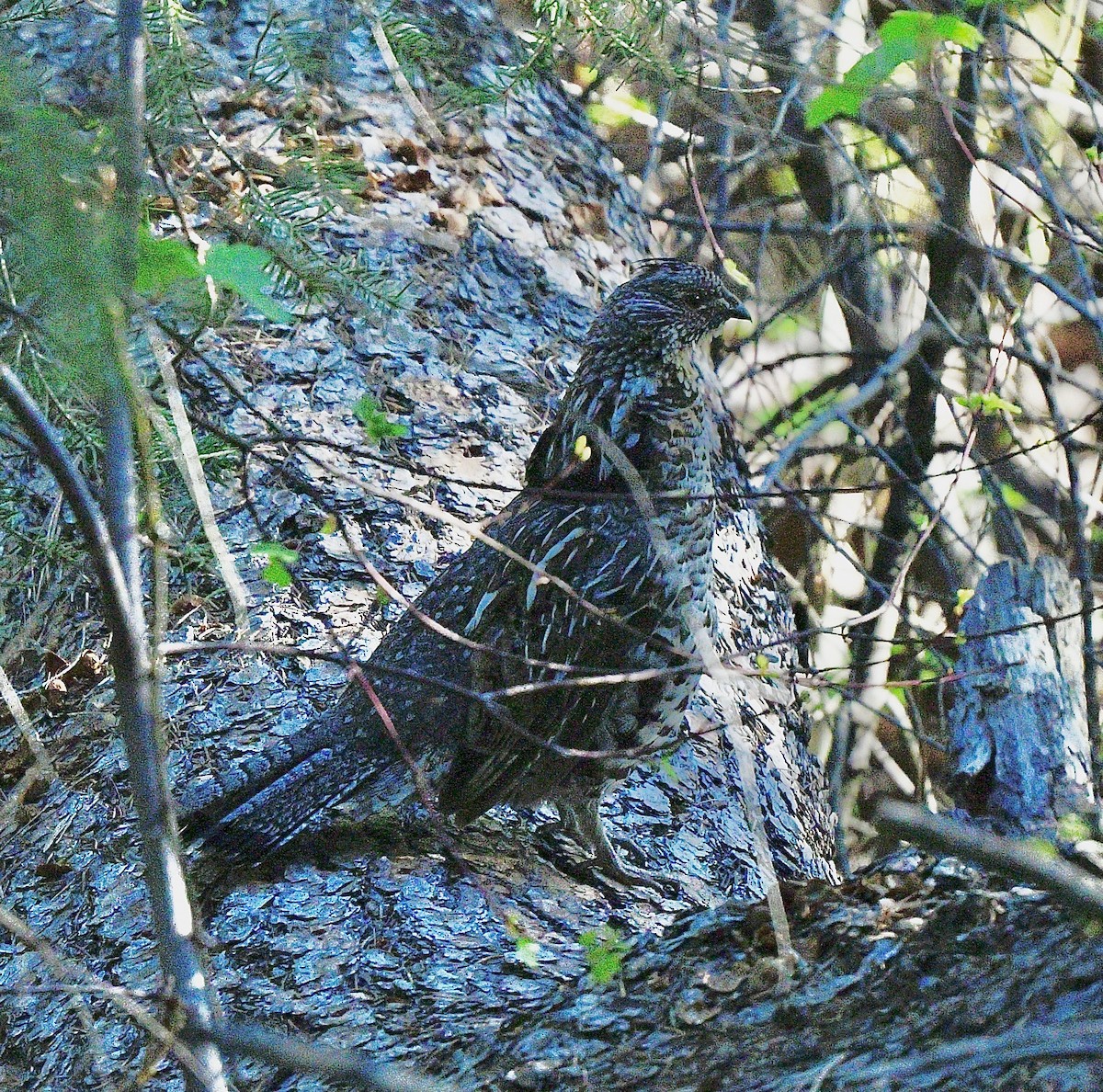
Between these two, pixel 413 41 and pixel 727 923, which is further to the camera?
pixel 413 41

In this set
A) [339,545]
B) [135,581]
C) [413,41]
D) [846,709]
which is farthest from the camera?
[846,709]

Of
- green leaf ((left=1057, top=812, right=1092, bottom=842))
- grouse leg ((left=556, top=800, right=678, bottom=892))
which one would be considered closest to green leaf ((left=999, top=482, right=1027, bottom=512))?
grouse leg ((left=556, top=800, right=678, bottom=892))

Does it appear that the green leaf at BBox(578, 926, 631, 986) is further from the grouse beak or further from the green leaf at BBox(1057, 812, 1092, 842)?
the grouse beak

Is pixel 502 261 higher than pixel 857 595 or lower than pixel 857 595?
higher

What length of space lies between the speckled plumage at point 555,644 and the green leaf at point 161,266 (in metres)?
1.51

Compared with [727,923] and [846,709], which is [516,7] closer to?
[846,709]

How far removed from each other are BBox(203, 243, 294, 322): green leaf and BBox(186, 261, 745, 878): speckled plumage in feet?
4.76

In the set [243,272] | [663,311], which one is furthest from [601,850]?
[243,272]

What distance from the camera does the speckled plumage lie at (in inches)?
147

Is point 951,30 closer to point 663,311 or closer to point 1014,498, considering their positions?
point 663,311

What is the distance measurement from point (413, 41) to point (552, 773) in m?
2.08

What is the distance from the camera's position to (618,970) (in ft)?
10.2

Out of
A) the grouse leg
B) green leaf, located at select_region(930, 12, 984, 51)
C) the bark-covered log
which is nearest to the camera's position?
green leaf, located at select_region(930, 12, 984, 51)

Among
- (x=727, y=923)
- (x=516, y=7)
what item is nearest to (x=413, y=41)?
(x=516, y=7)
